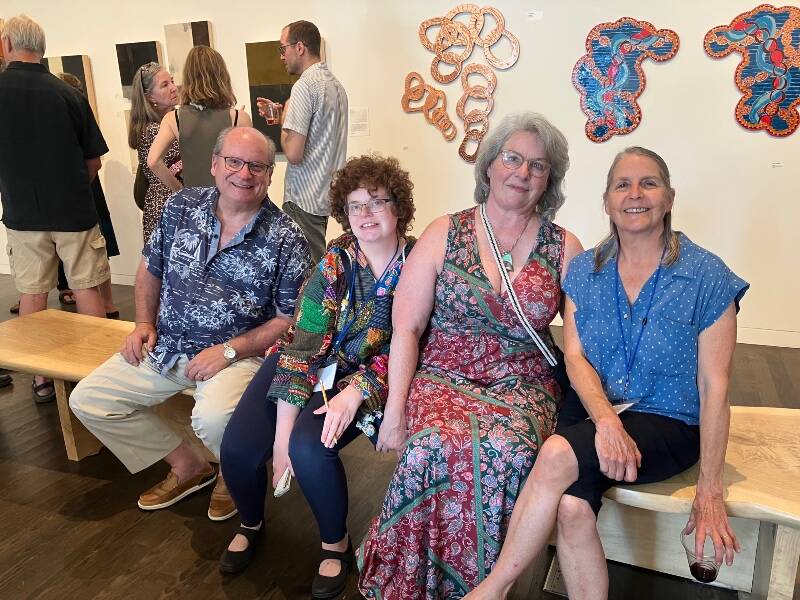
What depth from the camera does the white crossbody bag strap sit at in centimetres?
177

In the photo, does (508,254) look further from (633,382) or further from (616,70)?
(616,70)

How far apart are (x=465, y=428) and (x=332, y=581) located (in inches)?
25.3

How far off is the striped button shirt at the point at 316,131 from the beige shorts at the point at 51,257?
3.50 ft

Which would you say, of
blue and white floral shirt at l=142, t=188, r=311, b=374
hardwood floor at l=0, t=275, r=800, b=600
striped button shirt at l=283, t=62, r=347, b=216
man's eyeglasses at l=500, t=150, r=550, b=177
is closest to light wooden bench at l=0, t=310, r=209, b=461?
hardwood floor at l=0, t=275, r=800, b=600

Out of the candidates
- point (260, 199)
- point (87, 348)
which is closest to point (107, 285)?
point (87, 348)

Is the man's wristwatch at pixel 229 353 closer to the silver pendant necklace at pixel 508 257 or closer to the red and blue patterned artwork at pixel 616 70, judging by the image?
the silver pendant necklace at pixel 508 257

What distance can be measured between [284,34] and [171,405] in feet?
6.44

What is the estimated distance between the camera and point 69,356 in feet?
8.04

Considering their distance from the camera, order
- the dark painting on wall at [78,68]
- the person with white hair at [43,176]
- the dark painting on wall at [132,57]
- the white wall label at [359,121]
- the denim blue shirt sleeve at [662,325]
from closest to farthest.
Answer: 1. the denim blue shirt sleeve at [662,325]
2. the person with white hair at [43,176]
3. the white wall label at [359,121]
4. the dark painting on wall at [132,57]
5. the dark painting on wall at [78,68]

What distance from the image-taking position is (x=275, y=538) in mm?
2074

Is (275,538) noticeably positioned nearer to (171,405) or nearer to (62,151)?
(171,405)

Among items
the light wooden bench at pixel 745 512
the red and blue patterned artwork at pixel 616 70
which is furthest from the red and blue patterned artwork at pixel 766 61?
the light wooden bench at pixel 745 512

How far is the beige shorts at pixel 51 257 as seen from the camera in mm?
3154

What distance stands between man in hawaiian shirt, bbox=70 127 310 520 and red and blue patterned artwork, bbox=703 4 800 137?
2.88 meters
